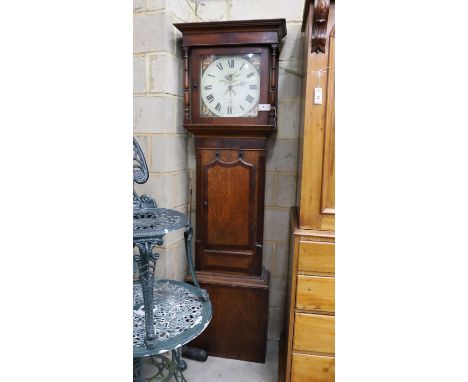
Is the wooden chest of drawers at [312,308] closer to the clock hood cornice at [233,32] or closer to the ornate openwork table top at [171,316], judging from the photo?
the ornate openwork table top at [171,316]

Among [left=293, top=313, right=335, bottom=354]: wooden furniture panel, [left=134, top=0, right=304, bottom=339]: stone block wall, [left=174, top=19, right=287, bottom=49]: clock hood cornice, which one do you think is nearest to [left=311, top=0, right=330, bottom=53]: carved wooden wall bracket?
[left=174, top=19, right=287, bottom=49]: clock hood cornice

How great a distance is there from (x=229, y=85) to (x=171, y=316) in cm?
105

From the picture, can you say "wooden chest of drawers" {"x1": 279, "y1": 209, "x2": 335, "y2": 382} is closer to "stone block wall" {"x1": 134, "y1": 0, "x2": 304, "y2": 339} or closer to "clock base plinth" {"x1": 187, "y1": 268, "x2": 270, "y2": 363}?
"clock base plinth" {"x1": 187, "y1": 268, "x2": 270, "y2": 363}

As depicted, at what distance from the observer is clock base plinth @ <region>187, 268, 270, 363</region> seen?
1.63 metres

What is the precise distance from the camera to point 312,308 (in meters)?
1.31

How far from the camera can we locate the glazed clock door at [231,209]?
1.60m

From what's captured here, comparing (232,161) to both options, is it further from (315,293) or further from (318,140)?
(315,293)

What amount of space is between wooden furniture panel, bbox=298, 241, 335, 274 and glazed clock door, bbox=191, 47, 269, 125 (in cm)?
62

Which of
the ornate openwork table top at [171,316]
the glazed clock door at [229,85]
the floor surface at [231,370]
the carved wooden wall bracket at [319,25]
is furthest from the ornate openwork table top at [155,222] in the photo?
the floor surface at [231,370]

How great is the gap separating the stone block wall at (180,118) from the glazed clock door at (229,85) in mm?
115

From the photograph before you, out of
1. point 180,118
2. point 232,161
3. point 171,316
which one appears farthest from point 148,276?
point 180,118
